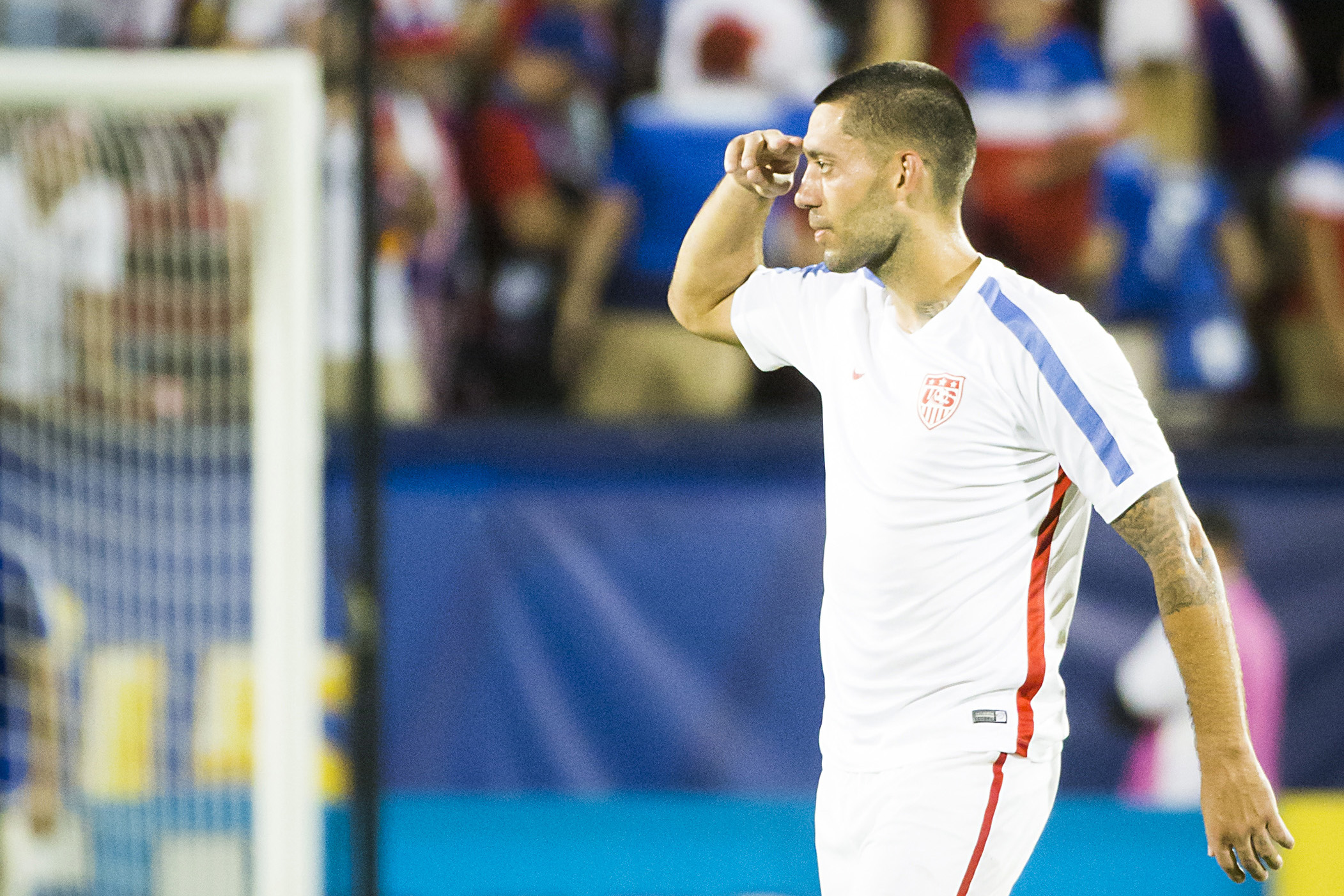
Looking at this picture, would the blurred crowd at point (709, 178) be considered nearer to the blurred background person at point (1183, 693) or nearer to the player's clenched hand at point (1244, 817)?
the blurred background person at point (1183, 693)

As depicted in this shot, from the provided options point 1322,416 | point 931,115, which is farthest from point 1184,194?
point 931,115

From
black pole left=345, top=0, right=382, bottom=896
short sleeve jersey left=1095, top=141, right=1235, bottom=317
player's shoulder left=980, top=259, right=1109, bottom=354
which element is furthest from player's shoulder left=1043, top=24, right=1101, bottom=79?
player's shoulder left=980, top=259, right=1109, bottom=354

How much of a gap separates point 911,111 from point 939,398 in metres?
0.49

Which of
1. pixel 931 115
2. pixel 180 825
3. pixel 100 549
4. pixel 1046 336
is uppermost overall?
pixel 931 115

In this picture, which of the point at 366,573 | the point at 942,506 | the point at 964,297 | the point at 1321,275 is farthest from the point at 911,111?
the point at 1321,275

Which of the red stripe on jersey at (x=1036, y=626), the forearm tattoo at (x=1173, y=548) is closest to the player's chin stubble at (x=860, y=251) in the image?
the red stripe on jersey at (x=1036, y=626)

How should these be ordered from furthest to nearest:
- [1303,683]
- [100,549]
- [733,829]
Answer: [1303,683], [733,829], [100,549]

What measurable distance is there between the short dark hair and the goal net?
2183 millimetres

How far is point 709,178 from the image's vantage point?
6.03 metres

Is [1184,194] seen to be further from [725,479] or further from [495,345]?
[495,345]

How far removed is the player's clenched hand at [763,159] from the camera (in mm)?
2830

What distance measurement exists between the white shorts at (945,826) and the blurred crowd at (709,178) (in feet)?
11.9

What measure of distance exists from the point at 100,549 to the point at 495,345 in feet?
6.36

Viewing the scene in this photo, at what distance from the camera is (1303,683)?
612cm
